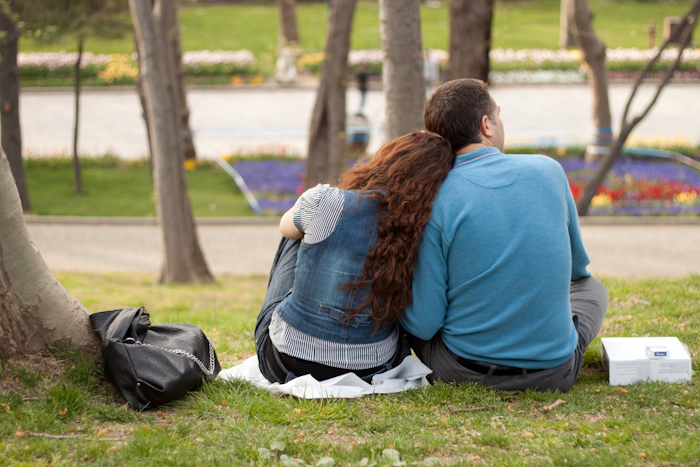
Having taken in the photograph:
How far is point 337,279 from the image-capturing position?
2.82 m

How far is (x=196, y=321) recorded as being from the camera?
529 centimetres

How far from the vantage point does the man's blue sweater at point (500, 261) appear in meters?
2.77

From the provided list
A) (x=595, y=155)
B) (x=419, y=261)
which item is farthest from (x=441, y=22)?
(x=419, y=261)

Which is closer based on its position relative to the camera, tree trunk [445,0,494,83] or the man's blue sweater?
the man's blue sweater

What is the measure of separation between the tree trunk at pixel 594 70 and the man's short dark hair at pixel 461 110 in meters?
10.2

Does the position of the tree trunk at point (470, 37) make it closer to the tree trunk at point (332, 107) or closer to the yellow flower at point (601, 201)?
the tree trunk at point (332, 107)

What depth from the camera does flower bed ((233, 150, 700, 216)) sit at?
1163 centimetres

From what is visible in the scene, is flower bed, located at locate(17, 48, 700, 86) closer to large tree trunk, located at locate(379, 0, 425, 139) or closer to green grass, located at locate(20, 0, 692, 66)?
green grass, located at locate(20, 0, 692, 66)

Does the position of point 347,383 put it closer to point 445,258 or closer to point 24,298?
point 445,258

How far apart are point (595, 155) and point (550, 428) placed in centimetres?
1242

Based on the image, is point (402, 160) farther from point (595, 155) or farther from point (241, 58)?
point (241, 58)

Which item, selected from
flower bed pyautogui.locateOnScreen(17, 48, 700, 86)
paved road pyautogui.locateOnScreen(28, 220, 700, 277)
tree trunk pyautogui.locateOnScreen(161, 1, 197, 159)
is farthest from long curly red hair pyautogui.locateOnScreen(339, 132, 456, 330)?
flower bed pyautogui.locateOnScreen(17, 48, 700, 86)

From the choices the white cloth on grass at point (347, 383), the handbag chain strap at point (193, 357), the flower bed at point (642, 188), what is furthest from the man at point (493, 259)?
the flower bed at point (642, 188)

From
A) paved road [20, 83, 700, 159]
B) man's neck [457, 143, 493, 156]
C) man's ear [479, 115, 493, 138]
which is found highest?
man's ear [479, 115, 493, 138]
